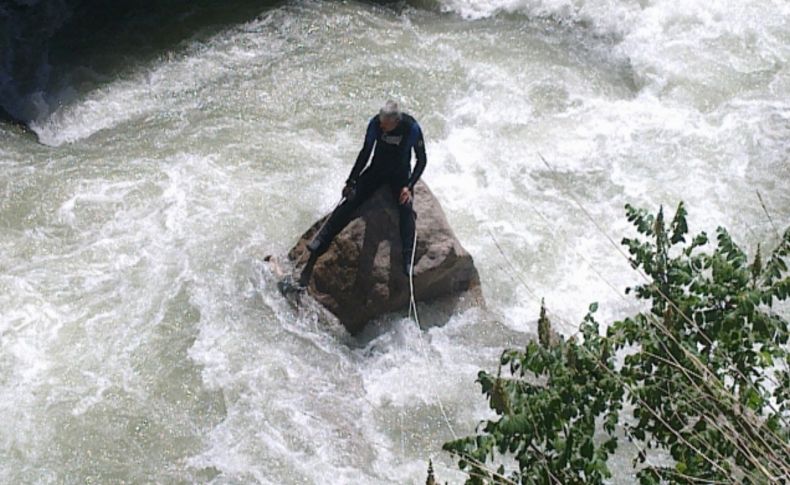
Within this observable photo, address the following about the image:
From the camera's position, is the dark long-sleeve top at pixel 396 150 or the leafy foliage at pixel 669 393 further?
the dark long-sleeve top at pixel 396 150

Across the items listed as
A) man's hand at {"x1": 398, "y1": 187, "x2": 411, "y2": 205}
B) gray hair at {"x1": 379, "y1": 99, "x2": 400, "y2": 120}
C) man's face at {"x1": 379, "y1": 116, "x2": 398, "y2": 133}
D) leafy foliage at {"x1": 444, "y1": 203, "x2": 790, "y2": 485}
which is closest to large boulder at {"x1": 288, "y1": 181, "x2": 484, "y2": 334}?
man's hand at {"x1": 398, "y1": 187, "x2": 411, "y2": 205}

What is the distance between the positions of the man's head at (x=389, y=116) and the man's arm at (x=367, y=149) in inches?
4.7

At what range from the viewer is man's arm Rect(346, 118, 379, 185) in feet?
20.9

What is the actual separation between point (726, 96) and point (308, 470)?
6.38 m

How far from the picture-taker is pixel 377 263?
262 inches

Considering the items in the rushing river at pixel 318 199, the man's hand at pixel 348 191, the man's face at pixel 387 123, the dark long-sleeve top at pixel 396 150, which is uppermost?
the man's face at pixel 387 123

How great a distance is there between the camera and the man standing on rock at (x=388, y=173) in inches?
250

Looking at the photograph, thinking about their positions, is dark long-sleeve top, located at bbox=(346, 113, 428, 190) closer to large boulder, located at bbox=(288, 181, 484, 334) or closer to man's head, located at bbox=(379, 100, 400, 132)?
man's head, located at bbox=(379, 100, 400, 132)

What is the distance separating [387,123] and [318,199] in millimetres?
1916

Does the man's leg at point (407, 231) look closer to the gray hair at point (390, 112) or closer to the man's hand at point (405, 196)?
the man's hand at point (405, 196)

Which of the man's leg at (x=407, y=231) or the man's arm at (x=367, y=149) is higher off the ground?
the man's arm at (x=367, y=149)

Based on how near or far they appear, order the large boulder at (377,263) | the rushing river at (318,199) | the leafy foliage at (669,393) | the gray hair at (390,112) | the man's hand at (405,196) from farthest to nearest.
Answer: the large boulder at (377,263) → the man's hand at (405,196) → the gray hair at (390,112) → the rushing river at (318,199) → the leafy foliage at (669,393)

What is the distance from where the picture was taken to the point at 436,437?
239 inches

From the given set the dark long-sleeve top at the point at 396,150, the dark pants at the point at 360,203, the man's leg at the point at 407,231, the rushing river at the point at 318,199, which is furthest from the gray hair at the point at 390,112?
the rushing river at the point at 318,199
